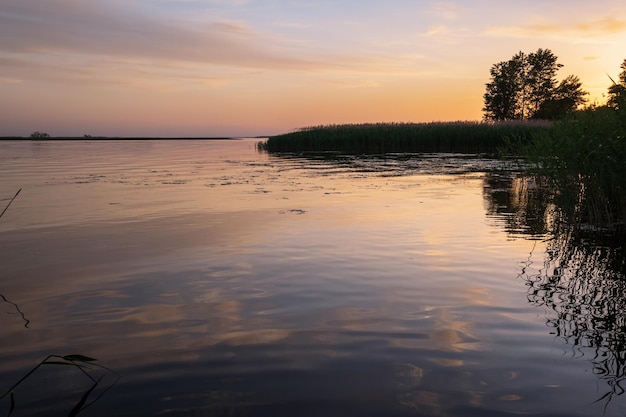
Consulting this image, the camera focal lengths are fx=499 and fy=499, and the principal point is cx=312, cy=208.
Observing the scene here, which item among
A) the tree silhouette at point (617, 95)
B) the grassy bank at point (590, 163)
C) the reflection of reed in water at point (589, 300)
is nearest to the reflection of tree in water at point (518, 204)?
the grassy bank at point (590, 163)

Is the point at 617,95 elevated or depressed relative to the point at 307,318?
elevated

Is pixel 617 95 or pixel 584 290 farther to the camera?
pixel 617 95

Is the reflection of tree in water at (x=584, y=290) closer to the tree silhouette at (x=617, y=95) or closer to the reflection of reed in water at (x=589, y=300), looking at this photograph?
the reflection of reed in water at (x=589, y=300)

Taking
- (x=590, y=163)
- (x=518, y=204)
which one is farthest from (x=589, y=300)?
(x=518, y=204)

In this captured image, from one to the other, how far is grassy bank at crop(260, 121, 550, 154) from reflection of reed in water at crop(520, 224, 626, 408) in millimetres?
45474

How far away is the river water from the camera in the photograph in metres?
4.30

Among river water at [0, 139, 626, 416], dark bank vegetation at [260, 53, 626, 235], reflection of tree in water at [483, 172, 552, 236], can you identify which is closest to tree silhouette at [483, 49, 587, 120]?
dark bank vegetation at [260, 53, 626, 235]

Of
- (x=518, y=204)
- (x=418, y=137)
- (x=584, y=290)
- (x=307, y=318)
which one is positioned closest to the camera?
(x=307, y=318)

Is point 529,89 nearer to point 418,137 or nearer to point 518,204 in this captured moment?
point 418,137

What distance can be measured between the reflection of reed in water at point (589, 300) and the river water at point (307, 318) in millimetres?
33

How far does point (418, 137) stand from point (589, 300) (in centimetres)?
4998

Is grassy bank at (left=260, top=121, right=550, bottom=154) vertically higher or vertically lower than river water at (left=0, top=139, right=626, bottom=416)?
higher

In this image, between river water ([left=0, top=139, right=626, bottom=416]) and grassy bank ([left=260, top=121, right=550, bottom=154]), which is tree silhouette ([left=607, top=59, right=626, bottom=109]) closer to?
river water ([left=0, top=139, right=626, bottom=416])

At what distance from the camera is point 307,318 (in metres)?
6.20
